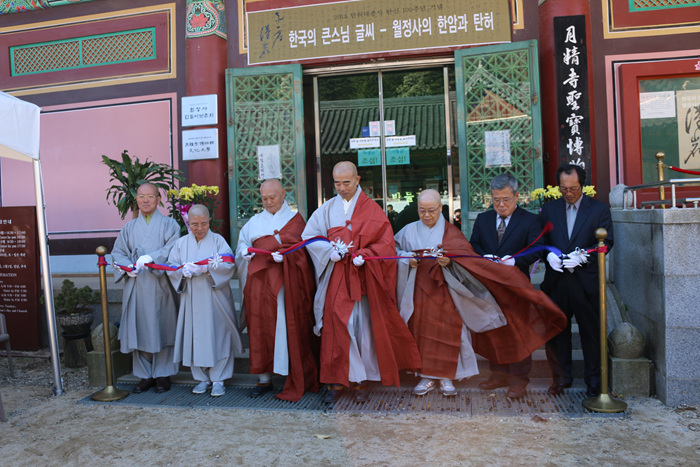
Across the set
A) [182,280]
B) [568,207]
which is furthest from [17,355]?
[568,207]

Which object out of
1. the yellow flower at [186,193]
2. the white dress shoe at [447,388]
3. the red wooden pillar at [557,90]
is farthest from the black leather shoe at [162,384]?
the red wooden pillar at [557,90]

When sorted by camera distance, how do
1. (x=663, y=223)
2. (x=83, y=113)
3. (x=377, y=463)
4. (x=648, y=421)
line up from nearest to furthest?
(x=377, y=463) → (x=648, y=421) → (x=663, y=223) → (x=83, y=113)

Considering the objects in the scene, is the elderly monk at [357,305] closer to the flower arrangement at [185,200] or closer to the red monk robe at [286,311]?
the red monk robe at [286,311]

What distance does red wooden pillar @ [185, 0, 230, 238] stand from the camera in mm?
6641

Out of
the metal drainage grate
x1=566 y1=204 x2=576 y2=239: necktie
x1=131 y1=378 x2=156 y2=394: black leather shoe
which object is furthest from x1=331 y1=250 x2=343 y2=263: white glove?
x1=131 y1=378 x2=156 y2=394: black leather shoe

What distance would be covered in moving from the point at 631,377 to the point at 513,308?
3.39 ft

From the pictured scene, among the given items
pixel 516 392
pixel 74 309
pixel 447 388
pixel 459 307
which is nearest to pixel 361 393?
pixel 447 388

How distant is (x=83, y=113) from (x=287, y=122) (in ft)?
10.0

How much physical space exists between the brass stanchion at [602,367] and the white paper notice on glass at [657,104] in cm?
323

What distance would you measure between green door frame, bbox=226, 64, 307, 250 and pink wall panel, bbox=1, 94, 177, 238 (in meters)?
0.97

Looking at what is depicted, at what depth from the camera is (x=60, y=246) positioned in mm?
7500

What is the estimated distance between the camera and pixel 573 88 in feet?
18.9

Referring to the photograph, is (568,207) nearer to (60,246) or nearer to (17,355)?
(17,355)

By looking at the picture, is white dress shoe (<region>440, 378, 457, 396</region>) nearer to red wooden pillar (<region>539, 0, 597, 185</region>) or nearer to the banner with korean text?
red wooden pillar (<region>539, 0, 597, 185</region>)
